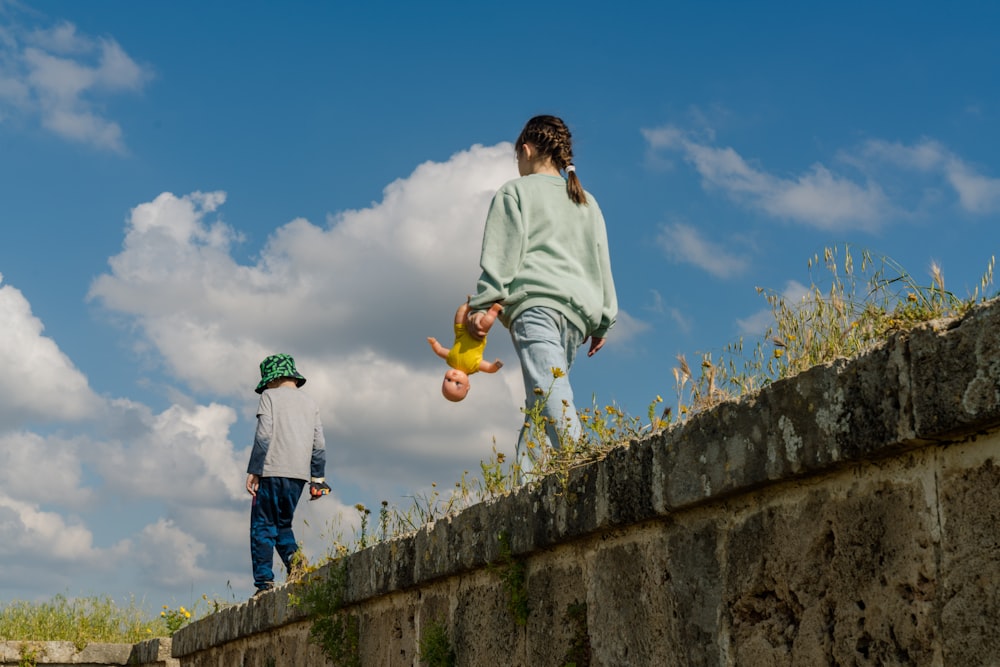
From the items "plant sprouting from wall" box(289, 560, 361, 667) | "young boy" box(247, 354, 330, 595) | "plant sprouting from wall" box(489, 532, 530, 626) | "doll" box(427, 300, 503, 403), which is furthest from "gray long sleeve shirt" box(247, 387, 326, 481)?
"plant sprouting from wall" box(489, 532, 530, 626)

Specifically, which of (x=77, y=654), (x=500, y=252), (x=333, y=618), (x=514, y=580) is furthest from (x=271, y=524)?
(x=77, y=654)

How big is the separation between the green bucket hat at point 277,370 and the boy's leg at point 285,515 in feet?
2.30

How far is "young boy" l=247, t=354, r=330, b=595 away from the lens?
272 inches

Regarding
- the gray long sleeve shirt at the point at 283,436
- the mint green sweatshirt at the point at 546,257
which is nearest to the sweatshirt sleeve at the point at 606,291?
the mint green sweatshirt at the point at 546,257

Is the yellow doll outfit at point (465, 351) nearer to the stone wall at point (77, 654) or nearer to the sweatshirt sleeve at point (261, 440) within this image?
the sweatshirt sleeve at point (261, 440)

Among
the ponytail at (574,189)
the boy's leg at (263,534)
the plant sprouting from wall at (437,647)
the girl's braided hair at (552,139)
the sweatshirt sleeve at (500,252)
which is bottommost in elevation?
the plant sprouting from wall at (437,647)

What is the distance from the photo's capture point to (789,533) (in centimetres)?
262

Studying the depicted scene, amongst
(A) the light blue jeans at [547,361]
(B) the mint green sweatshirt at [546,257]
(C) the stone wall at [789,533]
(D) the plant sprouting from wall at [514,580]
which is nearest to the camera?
(C) the stone wall at [789,533]

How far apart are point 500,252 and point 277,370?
2.75 m

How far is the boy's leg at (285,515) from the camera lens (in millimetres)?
6977

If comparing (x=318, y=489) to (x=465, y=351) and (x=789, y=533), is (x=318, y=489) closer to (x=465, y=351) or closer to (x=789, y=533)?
(x=465, y=351)

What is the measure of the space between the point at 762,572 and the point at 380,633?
271 centimetres

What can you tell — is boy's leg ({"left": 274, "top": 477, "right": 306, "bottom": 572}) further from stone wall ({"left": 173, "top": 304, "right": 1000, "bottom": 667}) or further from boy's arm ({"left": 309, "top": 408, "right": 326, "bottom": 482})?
stone wall ({"left": 173, "top": 304, "right": 1000, "bottom": 667})

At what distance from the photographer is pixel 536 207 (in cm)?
513
